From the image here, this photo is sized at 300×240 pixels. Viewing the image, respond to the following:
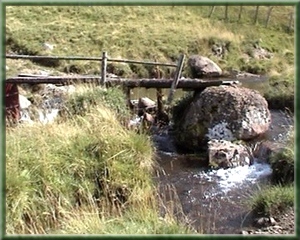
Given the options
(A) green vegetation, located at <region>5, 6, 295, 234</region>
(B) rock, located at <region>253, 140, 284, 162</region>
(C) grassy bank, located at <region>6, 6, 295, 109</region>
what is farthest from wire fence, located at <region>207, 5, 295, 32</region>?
(B) rock, located at <region>253, 140, 284, 162</region>

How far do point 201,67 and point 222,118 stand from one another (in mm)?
10498

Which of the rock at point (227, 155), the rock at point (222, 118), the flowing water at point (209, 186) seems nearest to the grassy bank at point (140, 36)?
the rock at point (222, 118)

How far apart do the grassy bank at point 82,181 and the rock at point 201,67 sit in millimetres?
12884

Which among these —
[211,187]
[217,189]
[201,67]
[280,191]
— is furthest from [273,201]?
[201,67]

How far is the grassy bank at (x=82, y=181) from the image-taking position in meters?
4.77

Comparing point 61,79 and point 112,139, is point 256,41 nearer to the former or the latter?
point 61,79

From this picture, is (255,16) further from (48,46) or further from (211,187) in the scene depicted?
Answer: (211,187)

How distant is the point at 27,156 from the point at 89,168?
2.65 ft

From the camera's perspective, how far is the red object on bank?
8.80 meters

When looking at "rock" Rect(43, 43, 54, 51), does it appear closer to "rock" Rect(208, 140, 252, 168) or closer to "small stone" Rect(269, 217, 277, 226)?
"rock" Rect(208, 140, 252, 168)

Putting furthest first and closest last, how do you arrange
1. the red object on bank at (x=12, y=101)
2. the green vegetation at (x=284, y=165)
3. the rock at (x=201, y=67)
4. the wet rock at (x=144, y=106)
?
the rock at (x=201, y=67), the wet rock at (x=144, y=106), the red object on bank at (x=12, y=101), the green vegetation at (x=284, y=165)

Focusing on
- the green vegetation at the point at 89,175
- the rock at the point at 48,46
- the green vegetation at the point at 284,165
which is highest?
the green vegetation at the point at 89,175

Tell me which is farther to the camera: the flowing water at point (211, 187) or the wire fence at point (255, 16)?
the wire fence at point (255, 16)

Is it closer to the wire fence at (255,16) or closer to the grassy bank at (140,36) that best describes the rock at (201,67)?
the grassy bank at (140,36)
